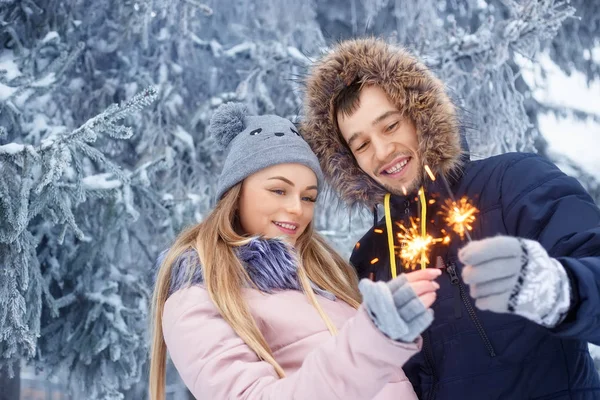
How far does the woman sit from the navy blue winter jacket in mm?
222

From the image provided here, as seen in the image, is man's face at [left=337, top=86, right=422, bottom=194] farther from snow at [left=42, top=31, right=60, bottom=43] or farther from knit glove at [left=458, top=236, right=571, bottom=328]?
snow at [left=42, top=31, right=60, bottom=43]

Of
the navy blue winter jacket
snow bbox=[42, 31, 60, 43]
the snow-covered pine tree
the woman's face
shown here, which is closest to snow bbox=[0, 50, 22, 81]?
the snow-covered pine tree

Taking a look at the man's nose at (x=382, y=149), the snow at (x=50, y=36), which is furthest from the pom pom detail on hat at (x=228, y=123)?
the snow at (x=50, y=36)

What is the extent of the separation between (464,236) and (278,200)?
0.91 metres

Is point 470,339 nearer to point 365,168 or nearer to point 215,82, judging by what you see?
point 365,168

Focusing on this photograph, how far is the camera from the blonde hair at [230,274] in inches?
87.5

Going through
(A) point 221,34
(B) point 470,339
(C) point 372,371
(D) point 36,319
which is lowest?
(D) point 36,319

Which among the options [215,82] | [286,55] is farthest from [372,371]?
[215,82]

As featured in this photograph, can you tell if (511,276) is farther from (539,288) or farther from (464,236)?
(464,236)

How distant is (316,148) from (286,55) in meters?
3.13

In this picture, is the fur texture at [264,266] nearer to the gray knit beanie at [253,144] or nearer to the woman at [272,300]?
→ the woman at [272,300]

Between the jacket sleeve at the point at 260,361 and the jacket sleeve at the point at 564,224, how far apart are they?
45 cm

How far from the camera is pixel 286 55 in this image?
5.83 metres

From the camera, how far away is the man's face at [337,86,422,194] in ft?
8.35
